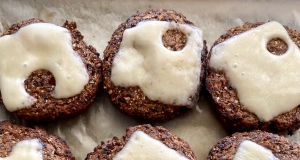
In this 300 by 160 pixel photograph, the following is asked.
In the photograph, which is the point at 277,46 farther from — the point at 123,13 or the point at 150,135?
the point at 123,13

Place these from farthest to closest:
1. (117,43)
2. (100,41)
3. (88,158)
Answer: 1. (100,41)
2. (117,43)
3. (88,158)

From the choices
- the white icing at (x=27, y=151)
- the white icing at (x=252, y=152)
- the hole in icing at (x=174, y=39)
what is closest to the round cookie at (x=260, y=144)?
the white icing at (x=252, y=152)

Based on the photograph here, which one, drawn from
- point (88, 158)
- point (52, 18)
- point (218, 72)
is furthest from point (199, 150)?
point (52, 18)

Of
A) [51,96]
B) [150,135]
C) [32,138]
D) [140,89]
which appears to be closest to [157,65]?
[140,89]

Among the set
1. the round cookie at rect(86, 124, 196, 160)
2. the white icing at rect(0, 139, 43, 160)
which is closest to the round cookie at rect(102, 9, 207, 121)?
the round cookie at rect(86, 124, 196, 160)

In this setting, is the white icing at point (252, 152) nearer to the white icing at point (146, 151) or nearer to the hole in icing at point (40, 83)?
the white icing at point (146, 151)

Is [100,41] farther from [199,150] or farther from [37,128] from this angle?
[199,150]

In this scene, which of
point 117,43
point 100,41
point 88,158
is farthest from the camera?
point 100,41
